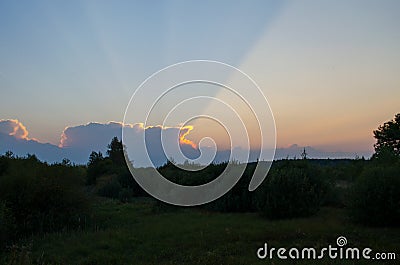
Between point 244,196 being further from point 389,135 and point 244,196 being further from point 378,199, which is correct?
point 389,135

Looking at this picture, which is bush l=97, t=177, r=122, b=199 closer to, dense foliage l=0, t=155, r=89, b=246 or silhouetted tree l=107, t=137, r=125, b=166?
dense foliage l=0, t=155, r=89, b=246

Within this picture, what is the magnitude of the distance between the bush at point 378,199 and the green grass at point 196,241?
63 cm

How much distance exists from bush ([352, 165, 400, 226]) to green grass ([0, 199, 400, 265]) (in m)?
0.63

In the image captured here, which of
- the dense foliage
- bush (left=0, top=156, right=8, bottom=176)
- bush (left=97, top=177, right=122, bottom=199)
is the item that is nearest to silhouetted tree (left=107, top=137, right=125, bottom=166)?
bush (left=97, top=177, right=122, bottom=199)

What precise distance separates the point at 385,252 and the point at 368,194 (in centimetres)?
499

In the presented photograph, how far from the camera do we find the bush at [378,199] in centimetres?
1450

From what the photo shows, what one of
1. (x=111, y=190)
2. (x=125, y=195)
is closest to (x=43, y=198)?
(x=125, y=195)

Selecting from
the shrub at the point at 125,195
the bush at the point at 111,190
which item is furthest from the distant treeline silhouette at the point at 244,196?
the bush at the point at 111,190

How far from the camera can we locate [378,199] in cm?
1462

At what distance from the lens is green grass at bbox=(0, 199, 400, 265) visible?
405 inches

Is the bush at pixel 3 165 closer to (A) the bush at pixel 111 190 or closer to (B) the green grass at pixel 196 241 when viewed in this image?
(B) the green grass at pixel 196 241

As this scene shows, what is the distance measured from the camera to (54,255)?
10828 mm

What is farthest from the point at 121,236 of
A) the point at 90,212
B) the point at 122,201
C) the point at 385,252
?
the point at 122,201

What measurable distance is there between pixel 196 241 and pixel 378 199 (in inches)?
295
